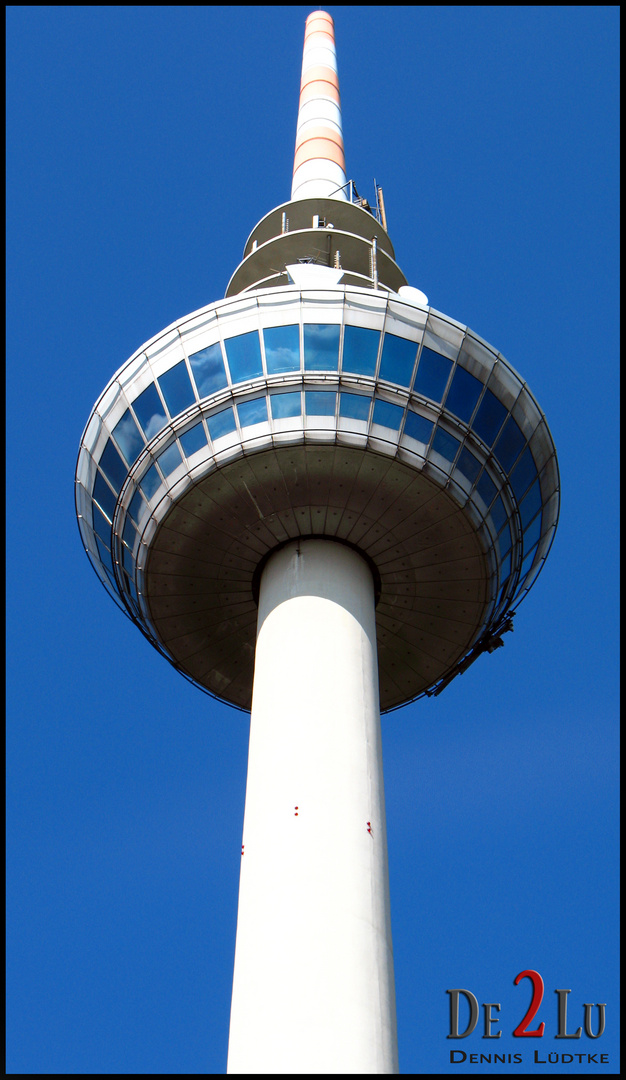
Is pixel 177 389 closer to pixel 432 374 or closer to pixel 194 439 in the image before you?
pixel 194 439

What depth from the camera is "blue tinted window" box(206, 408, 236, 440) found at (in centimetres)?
2548

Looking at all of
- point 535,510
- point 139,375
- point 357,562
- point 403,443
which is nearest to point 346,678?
point 357,562

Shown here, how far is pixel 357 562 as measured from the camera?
86.8ft

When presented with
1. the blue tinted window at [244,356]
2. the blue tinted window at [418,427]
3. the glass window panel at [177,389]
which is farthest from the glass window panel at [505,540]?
the glass window panel at [177,389]

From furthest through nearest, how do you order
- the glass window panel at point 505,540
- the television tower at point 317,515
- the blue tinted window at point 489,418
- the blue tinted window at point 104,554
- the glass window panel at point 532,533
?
the glass window panel at point 532,533, the blue tinted window at point 104,554, the glass window panel at point 505,540, the blue tinted window at point 489,418, the television tower at point 317,515

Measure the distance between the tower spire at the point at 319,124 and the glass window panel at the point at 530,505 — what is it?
583 inches

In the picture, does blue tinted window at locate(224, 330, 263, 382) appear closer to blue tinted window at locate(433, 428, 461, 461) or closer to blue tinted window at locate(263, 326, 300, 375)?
blue tinted window at locate(263, 326, 300, 375)

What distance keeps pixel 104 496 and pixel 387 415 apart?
733 cm

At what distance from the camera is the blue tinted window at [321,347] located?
25.9 m

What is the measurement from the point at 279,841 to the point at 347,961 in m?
2.70

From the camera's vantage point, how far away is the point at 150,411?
26.7 metres

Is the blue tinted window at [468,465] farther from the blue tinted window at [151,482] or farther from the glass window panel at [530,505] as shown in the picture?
the blue tinted window at [151,482]

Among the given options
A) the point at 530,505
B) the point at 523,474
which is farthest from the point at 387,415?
the point at 530,505

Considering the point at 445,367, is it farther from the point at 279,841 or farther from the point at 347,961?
the point at 347,961
